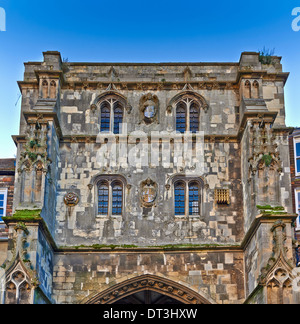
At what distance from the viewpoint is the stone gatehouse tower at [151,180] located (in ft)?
96.2

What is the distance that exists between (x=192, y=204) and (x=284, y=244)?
4.45 metres

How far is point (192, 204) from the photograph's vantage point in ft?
103

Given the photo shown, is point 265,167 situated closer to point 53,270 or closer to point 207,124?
point 207,124

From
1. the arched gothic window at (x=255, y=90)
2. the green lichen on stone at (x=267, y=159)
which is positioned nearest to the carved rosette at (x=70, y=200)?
the green lichen on stone at (x=267, y=159)

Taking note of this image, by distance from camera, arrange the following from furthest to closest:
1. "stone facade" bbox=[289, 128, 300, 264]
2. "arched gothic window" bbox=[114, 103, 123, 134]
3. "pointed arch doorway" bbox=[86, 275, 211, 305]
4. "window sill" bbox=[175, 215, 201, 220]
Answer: "stone facade" bbox=[289, 128, 300, 264] → "arched gothic window" bbox=[114, 103, 123, 134] → "window sill" bbox=[175, 215, 201, 220] → "pointed arch doorway" bbox=[86, 275, 211, 305]

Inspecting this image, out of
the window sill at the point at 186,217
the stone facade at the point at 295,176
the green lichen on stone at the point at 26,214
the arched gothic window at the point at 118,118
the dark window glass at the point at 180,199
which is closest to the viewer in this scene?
the green lichen on stone at the point at 26,214

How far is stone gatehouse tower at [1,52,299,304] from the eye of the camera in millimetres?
29328

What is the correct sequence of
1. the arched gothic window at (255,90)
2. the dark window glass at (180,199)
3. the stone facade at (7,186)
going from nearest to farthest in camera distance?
the dark window glass at (180,199) < the arched gothic window at (255,90) < the stone facade at (7,186)

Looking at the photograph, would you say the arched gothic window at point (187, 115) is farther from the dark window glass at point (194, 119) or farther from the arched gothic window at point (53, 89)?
the arched gothic window at point (53, 89)

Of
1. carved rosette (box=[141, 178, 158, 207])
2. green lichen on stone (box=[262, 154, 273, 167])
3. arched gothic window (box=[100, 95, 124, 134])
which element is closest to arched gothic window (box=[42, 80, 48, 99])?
arched gothic window (box=[100, 95, 124, 134])

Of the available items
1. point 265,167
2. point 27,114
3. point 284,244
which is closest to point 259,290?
point 284,244

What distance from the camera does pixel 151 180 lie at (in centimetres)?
3156

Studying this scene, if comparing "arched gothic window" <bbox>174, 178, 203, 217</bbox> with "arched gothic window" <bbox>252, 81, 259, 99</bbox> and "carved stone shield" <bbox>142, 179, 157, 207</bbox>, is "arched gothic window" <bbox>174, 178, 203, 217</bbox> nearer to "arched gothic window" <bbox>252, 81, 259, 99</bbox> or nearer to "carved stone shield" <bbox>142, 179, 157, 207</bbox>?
"carved stone shield" <bbox>142, 179, 157, 207</bbox>

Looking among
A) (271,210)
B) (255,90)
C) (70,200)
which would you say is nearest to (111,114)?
(70,200)
